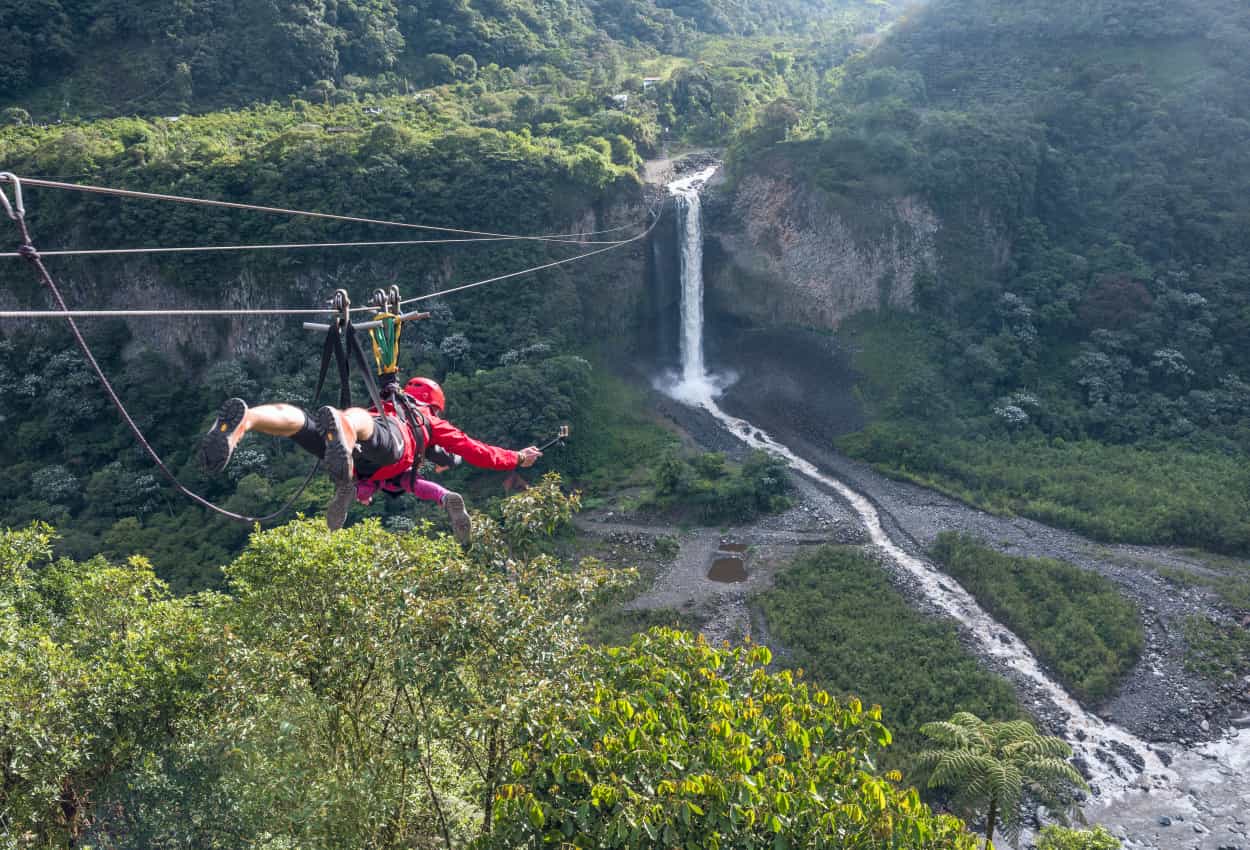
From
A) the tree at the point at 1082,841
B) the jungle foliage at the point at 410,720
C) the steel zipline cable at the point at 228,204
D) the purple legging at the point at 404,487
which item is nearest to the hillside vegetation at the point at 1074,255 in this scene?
the steel zipline cable at the point at 228,204

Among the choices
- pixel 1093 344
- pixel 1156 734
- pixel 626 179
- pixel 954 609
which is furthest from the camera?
pixel 626 179

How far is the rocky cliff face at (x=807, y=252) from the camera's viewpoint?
114ft

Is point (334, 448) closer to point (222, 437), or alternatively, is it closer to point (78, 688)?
point (222, 437)

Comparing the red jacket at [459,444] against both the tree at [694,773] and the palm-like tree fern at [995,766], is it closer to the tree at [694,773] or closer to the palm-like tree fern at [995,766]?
the tree at [694,773]

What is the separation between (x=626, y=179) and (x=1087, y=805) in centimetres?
2798

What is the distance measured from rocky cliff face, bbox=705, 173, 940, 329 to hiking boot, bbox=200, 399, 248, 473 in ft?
107

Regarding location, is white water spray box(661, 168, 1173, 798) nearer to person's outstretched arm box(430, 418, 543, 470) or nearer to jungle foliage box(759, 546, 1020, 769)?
jungle foliage box(759, 546, 1020, 769)

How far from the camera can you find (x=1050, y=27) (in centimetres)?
4253

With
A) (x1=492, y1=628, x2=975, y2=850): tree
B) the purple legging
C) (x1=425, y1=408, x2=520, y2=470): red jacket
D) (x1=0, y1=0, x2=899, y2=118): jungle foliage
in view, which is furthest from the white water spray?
(x1=0, y1=0, x2=899, y2=118): jungle foliage

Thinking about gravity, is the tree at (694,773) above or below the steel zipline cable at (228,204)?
below

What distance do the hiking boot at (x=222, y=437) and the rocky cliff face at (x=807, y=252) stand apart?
32635mm

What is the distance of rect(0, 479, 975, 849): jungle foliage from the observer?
24.1 ft

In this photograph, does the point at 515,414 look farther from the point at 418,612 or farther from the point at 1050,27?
the point at 1050,27

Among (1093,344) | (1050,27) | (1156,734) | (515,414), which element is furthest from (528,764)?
(1050,27)
